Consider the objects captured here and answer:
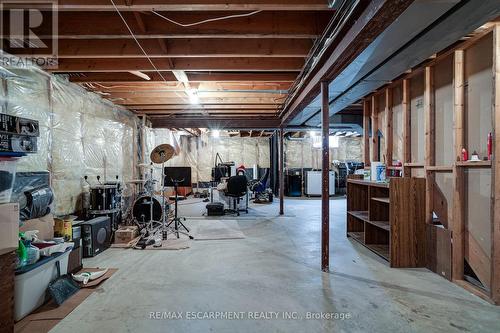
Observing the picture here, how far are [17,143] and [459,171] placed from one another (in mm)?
3862

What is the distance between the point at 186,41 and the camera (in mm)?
2645

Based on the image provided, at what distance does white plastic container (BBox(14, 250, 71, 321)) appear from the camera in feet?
6.02

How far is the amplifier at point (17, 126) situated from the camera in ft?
5.86

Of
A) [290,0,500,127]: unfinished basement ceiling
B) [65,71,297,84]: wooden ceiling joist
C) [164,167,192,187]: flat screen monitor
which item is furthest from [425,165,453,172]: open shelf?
[164,167,192,187]: flat screen monitor

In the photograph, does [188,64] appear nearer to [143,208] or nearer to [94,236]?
[94,236]

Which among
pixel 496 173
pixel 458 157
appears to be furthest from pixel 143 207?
pixel 496 173

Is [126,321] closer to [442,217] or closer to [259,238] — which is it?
[259,238]

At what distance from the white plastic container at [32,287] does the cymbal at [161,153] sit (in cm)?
202

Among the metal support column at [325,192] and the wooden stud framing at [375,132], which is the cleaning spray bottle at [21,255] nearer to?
the metal support column at [325,192]

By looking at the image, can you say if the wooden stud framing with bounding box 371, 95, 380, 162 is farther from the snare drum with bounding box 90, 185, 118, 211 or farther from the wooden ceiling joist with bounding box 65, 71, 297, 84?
the snare drum with bounding box 90, 185, 118, 211

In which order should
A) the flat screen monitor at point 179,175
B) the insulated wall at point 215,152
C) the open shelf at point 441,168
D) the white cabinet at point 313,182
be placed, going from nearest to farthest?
the open shelf at point 441,168, the flat screen monitor at point 179,175, the white cabinet at point 313,182, the insulated wall at point 215,152

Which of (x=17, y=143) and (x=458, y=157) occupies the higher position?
(x=17, y=143)

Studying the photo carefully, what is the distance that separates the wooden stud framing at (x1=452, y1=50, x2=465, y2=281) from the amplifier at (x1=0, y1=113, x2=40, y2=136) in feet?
12.6

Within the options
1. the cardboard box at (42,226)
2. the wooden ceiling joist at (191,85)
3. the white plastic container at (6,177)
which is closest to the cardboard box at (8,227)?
the white plastic container at (6,177)
